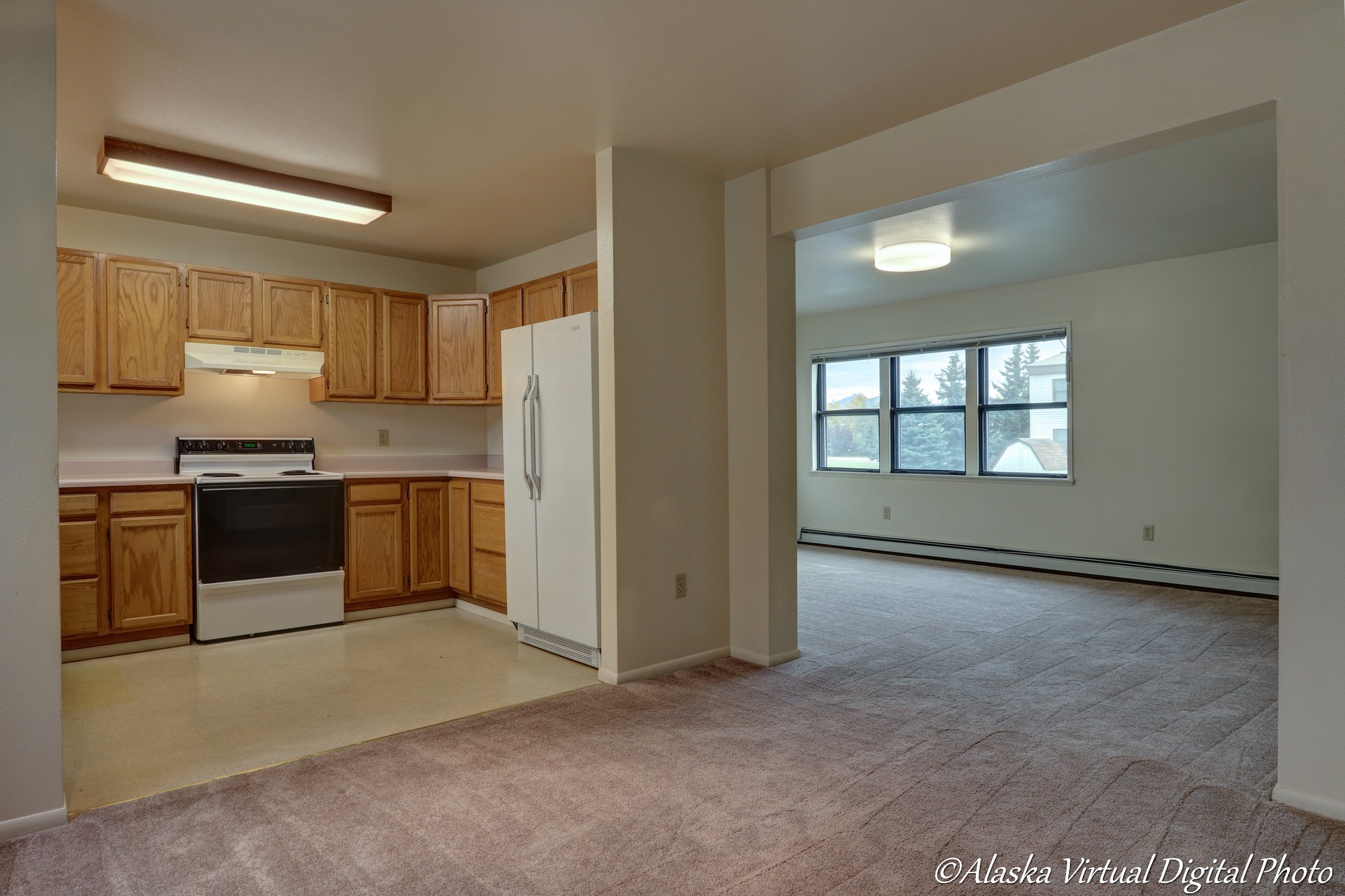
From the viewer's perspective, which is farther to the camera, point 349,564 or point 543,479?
point 349,564

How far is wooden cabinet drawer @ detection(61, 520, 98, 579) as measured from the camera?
12.9 feet

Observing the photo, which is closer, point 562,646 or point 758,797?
point 758,797

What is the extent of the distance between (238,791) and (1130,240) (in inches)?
226

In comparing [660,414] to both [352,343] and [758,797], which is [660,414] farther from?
[352,343]

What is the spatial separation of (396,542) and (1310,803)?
15.2ft

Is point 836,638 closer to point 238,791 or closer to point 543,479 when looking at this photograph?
point 543,479

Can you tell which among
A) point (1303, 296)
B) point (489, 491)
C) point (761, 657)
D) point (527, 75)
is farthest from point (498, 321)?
point (1303, 296)

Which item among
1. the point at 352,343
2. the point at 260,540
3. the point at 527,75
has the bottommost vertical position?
the point at 260,540

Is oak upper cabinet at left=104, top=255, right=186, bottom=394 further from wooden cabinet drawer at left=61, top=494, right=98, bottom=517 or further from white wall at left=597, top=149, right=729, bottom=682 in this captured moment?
white wall at left=597, top=149, right=729, bottom=682

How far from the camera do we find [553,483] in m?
4.02

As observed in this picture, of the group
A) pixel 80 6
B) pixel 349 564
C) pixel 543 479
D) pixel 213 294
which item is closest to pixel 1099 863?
pixel 543 479

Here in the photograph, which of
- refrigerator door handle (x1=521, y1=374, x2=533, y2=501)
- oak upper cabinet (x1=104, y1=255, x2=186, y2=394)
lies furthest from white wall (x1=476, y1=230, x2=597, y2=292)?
oak upper cabinet (x1=104, y1=255, x2=186, y2=394)

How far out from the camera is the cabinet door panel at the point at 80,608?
3957mm

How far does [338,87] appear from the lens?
2.91 m
